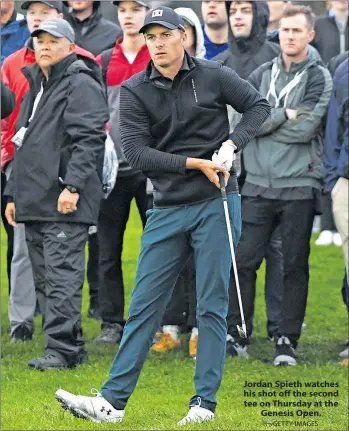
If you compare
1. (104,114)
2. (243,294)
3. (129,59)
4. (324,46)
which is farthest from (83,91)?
(324,46)

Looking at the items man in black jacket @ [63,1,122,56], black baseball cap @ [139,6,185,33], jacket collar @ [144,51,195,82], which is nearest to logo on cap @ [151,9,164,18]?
black baseball cap @ [139,6,185,33]

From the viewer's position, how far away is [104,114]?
32.0ft

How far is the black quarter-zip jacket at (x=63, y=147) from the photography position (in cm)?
955

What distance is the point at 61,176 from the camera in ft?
31.5

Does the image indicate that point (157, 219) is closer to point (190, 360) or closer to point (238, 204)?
point (238, 204)

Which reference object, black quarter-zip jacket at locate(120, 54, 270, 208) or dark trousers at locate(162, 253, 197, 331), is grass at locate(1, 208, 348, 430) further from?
black quarter-zip jacket at locate(120, 54, 270, 208)

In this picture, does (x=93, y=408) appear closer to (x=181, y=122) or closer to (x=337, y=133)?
(x=181, y=122)

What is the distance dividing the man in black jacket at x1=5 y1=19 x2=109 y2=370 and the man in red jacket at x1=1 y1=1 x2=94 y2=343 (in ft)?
2.99

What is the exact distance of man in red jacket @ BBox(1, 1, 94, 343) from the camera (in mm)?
10680

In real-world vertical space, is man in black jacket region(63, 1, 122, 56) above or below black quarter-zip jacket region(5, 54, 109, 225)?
above

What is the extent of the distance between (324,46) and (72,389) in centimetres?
664

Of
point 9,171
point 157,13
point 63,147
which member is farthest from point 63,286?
point 157,13

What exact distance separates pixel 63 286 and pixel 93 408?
238 centimetres

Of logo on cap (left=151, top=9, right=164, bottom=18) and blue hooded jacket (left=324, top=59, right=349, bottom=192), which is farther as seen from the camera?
blue hooded jacket (left=324, top=59, right=349, bottom=192)
